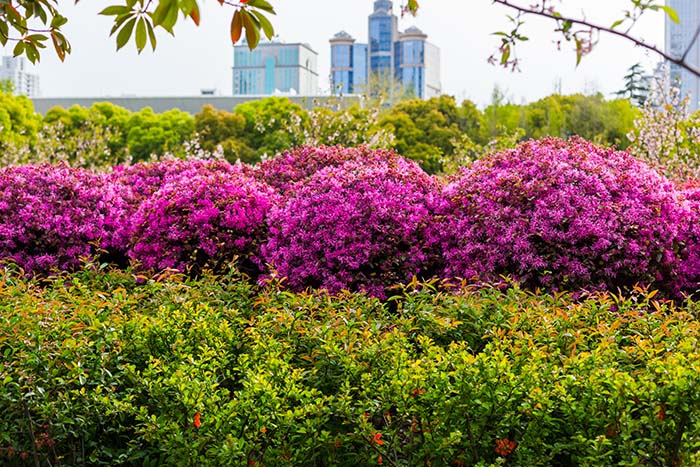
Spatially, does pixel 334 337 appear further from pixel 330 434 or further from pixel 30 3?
pixel 30 3

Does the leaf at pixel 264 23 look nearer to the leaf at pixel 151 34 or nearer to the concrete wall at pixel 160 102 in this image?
the leaf at pixel 151 34

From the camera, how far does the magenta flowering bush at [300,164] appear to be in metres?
6.98

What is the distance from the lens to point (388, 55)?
353 ft

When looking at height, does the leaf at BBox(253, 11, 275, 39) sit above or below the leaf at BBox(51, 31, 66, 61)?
below

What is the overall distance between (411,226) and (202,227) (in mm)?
1464

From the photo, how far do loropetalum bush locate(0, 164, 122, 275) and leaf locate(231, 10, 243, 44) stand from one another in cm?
405

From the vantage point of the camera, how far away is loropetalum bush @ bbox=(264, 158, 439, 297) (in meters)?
5.04

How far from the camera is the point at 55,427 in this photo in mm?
2682

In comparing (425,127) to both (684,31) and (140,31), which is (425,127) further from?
(140,31)

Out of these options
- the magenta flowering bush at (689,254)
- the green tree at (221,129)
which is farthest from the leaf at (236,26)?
the green tree at (221,129)

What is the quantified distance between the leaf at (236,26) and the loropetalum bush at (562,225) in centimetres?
297

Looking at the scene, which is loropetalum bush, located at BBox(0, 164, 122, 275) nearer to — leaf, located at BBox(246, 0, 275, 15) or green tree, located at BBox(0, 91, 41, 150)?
leaf, located at BBox(246, 0, 275, 15)

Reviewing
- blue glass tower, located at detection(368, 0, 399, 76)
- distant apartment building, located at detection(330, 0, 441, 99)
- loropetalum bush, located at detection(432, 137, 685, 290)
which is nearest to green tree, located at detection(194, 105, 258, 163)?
loropetalum bush, located at detection(432, 137, 685, 290)

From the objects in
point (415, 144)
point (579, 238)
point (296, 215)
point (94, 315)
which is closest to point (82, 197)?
point (296, 215)
